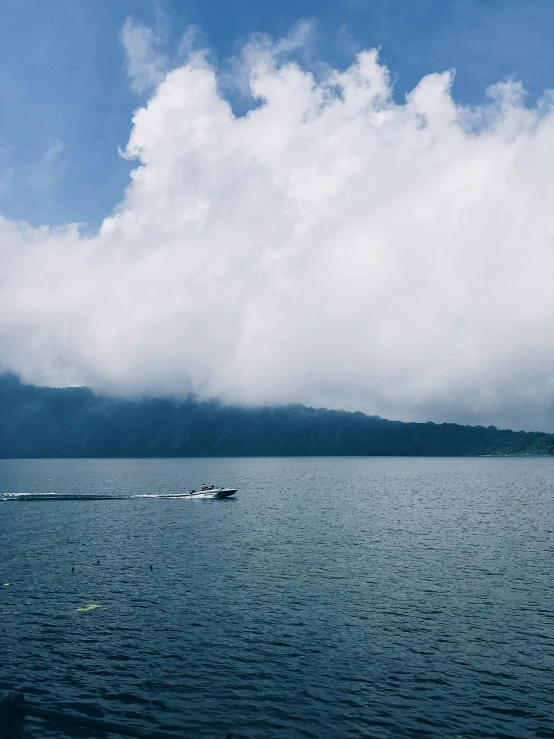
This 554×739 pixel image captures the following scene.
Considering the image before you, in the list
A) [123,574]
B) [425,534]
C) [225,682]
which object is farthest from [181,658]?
[425,534]

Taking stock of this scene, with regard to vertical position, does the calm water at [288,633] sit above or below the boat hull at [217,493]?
above

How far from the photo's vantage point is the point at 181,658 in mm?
42406

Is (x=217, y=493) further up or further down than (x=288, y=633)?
further down

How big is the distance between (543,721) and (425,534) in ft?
246

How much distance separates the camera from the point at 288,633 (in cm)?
4794

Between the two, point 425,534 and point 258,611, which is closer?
point 258,611

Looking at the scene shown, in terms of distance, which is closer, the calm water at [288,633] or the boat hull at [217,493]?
the calm water at [288,633]

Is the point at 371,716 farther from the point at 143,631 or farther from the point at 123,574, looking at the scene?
the point at 123,574

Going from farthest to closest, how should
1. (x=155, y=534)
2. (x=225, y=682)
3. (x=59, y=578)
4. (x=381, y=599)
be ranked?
(x=155, y=534), (x=59, y=578), (x=381, y=599), (x=225, y=682)

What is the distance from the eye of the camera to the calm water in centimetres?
3466

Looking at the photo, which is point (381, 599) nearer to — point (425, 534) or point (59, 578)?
point (59, 578)

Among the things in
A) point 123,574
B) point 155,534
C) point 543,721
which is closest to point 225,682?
point 543,721

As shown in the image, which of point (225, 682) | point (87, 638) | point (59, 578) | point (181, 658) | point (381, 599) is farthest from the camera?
point (59, 578)

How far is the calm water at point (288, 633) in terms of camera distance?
34656 mm
